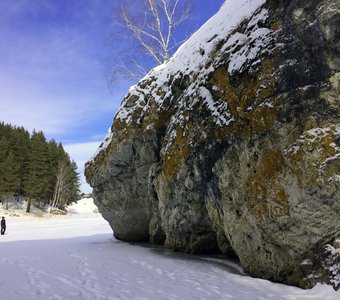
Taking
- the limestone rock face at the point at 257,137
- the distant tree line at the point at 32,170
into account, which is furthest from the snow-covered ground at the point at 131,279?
the distant tree line at the point at 32,170

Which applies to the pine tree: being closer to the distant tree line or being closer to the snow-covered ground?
the distant tree line

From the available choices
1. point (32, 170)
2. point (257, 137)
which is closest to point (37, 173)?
point (32, 170)

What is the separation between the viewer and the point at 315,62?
6430 mm

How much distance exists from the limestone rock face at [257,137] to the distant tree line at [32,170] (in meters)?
37.3

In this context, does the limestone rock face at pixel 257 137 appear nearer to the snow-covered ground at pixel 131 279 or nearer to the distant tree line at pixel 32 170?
the snow-covered ground at pixel 131 279

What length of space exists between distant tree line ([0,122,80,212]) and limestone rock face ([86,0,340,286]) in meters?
37.3

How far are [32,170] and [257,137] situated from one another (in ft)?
148

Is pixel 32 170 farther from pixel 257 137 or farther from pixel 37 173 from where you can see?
pixel 257 137

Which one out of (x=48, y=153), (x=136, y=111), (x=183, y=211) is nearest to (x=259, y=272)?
(x=183, y=211)

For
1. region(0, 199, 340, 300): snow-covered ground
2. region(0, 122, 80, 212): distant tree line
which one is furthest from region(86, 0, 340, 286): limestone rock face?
region(0, 122, 80, 212): distant tree line

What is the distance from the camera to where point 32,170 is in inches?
1831

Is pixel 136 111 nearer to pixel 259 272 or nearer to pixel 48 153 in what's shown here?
pixel 259 272

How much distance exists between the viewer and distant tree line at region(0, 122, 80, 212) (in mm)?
42750

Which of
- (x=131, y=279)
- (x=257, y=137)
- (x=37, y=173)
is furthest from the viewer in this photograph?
(x=37, y=173)
